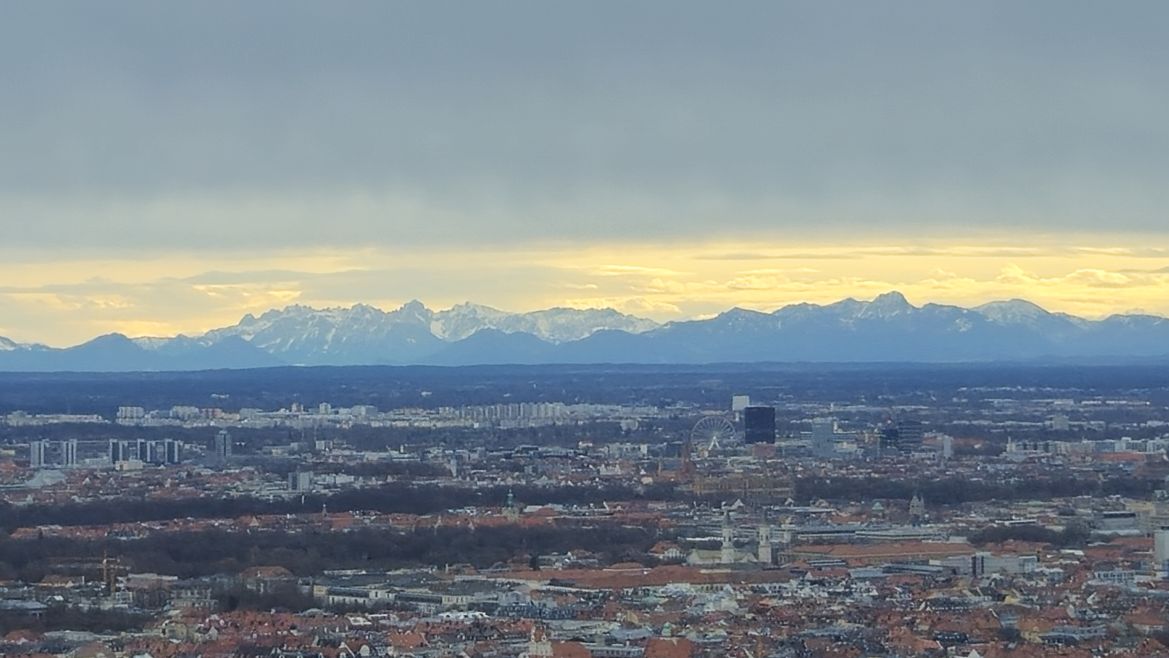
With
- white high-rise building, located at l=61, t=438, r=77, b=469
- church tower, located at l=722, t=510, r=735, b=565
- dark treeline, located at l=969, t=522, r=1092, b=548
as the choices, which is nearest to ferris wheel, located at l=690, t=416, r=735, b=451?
white high-rise building, located at l=61, t=438, r=77, b=469

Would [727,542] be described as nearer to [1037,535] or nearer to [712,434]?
[1037,535]

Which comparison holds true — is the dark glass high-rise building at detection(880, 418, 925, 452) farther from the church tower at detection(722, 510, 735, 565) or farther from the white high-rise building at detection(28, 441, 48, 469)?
the church tower at detection(722, 510, 735, 565)

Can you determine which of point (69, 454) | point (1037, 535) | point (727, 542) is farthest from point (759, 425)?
point (727, 542)

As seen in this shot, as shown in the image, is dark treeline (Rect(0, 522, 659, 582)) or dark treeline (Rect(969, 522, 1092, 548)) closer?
dark treeline (Rect(0, 522, 659, 582))

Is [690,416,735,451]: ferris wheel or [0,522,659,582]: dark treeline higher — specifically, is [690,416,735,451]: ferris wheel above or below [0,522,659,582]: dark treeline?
above

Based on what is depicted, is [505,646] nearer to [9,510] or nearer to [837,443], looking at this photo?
[9,510]

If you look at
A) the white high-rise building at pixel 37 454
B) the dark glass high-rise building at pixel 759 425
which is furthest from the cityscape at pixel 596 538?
the white high-rise building at pixel 37 454
